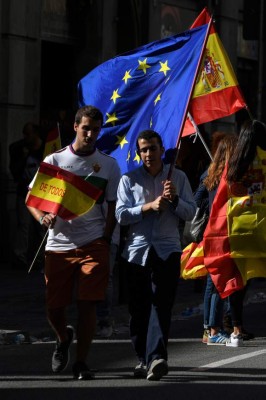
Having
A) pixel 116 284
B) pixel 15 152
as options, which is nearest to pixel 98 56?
pixel 15 152

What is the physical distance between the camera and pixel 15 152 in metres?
17.7

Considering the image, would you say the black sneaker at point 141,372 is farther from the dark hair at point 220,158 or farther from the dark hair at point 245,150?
the dark hair at point 220,158

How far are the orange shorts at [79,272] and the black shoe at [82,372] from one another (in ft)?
1.46

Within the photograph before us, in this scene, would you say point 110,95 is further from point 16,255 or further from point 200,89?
point 16,255

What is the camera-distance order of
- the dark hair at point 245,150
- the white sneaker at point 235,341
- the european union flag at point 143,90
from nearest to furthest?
the european union flag at point 143,90 < the dark hair at point 245,150 < the white sneaker at point 235,341

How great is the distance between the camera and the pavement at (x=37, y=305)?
1230cm

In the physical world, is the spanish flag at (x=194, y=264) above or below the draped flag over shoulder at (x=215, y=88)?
below

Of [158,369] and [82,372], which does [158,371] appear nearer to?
[158,369]

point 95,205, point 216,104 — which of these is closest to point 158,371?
point 95,205

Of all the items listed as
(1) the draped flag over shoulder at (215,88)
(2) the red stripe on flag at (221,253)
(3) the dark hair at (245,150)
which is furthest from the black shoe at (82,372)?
(1) the draped flag over shoulder at (215,88)

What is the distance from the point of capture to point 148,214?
383 inches

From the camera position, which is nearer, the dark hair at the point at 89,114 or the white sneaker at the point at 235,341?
the dark hair at the point at 89,114

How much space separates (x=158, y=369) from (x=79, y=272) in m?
0.87

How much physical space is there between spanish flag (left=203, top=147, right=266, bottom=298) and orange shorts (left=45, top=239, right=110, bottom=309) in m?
2.13
